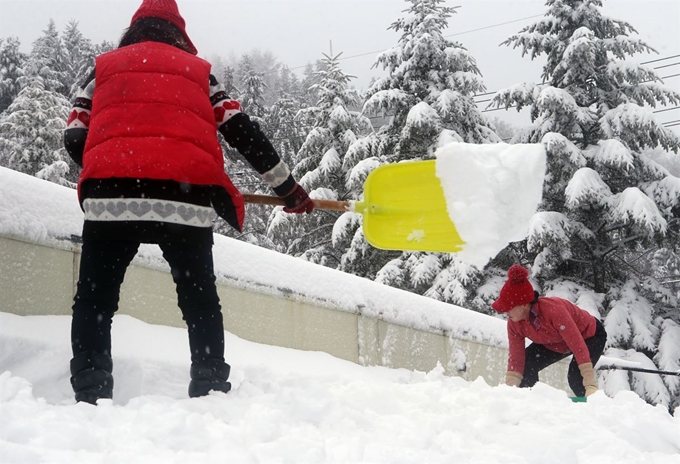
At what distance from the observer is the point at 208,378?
2.28 meters

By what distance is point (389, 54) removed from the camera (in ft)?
51.4

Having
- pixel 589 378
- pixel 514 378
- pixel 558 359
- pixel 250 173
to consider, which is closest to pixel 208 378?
pixel 589 378

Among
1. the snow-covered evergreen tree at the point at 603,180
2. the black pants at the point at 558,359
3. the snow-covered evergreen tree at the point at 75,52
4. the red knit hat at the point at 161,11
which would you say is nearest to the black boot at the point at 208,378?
the red knit hat at the point at 161,11

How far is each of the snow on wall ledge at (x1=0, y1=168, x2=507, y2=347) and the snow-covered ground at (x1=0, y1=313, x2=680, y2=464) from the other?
357 mm

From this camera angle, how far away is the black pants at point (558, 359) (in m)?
4.36

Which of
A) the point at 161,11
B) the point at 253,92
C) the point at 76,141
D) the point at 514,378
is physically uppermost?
the point at 253,92

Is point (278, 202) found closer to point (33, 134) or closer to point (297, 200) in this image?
point (297, 200)

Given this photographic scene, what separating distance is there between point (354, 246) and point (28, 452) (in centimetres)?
1351

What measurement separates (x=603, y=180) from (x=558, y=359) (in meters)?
10.1

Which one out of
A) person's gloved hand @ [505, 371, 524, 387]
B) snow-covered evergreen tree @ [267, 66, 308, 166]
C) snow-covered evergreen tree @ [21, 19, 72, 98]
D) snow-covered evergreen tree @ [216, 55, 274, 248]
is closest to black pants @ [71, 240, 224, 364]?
person's gloved hand @ [505, 371, 524, 387]

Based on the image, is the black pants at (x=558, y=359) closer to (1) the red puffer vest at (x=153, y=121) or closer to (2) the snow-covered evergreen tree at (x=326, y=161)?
(1) the red puffer vest at (x=153, y=121)

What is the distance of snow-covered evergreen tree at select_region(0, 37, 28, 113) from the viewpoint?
26.7 meters

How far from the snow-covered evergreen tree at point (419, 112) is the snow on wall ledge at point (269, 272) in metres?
8.35

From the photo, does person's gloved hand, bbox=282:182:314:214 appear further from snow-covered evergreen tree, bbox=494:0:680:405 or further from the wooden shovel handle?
snow-covered evergreen tree, bbox=494:0:680:405
